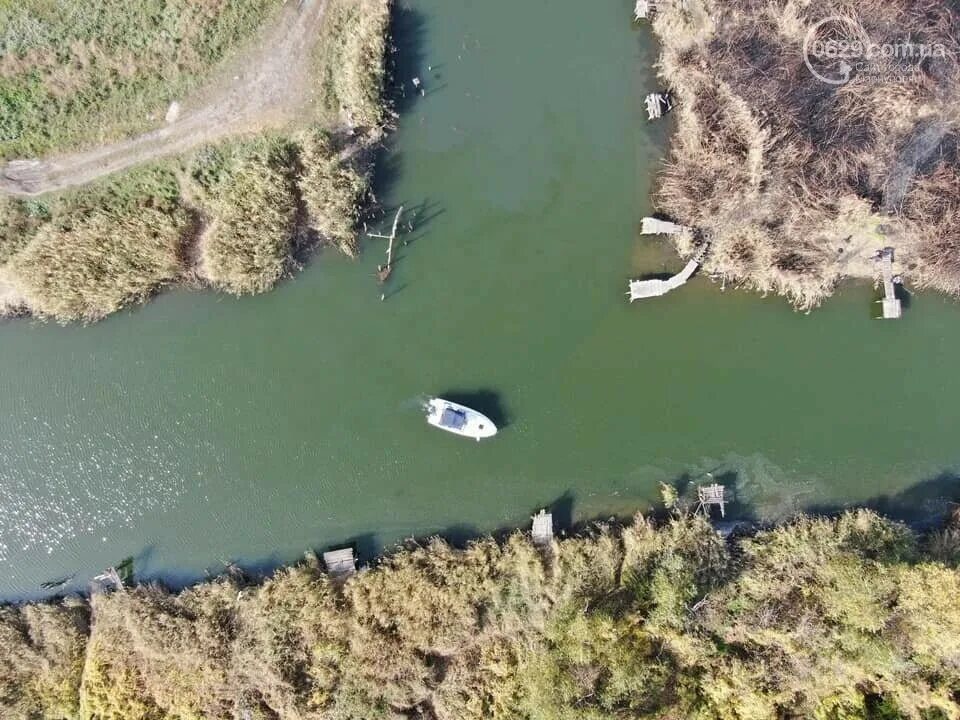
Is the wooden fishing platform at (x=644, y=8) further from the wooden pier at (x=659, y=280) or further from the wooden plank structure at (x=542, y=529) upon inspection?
the wooden plank structure at (x=542, y=529)

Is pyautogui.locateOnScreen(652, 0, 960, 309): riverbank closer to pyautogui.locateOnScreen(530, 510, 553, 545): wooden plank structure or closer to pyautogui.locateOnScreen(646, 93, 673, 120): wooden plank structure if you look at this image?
pyautogui.locateOnScreen(646, 93, 673, 120): wooden plank structure

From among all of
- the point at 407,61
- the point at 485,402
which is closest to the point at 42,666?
the point at 485,402

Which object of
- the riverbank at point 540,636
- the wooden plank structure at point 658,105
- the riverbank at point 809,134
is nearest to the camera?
the riverbank at point 540,636

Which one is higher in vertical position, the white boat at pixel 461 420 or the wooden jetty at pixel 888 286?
the wooden jetty at pixel 888 286

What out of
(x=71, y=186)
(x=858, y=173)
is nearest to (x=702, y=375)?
(x=858, y=173)
